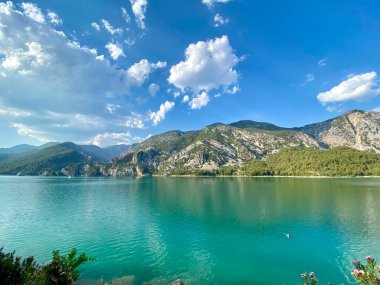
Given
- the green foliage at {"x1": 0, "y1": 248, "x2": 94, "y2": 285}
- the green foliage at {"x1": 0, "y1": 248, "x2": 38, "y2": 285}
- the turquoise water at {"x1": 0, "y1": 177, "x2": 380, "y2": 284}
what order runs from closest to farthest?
1. the green foliage at {"x1": 0, "y1": 248, "x2": 38, "y2": 285}
2. the green foliage at {"x1": 0, "y1": 248, "x2": 94, "y2": 285}
3. the turquoise water at {"x1": 0, "y1": 177, "x2": 380, "y2": 284}

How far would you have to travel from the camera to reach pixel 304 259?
4069 cm

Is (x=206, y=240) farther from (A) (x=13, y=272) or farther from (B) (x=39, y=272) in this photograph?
(A) (x=13, y=272)

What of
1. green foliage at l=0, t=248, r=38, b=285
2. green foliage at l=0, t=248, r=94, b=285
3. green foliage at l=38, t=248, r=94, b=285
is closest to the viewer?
green foliage at l=0, t=248, r=38, b=285

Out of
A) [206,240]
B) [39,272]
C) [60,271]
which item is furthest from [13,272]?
[206,240]

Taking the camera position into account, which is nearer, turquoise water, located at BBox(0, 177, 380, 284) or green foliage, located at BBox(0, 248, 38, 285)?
green foliage, located at BBox(0, 248, 38, 285)

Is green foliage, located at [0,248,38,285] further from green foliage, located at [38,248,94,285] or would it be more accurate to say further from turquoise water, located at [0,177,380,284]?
Result: turquoise water, located at [0,177,380,284]

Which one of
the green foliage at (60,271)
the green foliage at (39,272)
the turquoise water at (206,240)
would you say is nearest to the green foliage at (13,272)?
the green foliage at (39,272)

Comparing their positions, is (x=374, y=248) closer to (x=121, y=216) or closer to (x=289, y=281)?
(x=289, y=281)

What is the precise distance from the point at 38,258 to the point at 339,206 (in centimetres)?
8542

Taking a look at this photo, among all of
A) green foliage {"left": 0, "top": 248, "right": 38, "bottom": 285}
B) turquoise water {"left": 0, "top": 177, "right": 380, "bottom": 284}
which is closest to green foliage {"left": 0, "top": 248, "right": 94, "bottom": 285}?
green foliage {"left": 0, "top": 248, "right": 38, "bottom": 285}

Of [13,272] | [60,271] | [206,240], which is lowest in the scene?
[206,240]

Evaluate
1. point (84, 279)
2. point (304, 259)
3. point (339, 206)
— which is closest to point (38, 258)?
Result: point (84, 279)

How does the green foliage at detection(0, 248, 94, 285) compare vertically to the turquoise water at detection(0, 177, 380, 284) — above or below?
above

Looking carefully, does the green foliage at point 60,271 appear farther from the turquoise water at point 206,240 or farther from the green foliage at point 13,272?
the turquoise water at point 206,240
